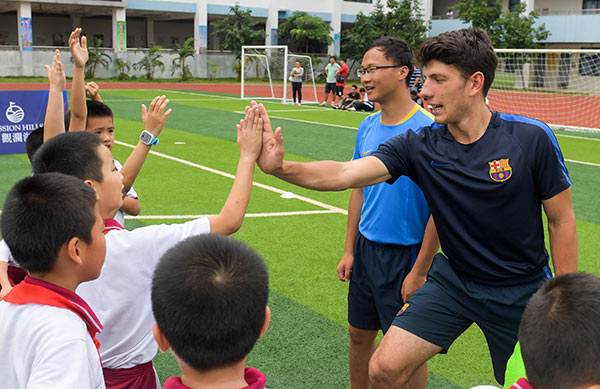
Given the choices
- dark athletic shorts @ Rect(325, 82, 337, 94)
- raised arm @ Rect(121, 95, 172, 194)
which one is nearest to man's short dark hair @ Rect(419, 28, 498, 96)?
raised arm @ Rect(121, 95, 172, 194)

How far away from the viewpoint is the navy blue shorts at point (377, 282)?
12.7 ft

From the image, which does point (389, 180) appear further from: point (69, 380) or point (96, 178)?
point (69, 380)

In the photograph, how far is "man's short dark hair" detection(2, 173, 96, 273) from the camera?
2.18 m

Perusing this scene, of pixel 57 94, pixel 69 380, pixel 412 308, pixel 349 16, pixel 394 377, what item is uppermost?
pixel 349 16

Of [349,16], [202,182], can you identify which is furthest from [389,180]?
[349,16]

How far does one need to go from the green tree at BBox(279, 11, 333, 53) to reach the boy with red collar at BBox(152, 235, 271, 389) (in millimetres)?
47086

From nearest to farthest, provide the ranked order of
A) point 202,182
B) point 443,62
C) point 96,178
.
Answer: point 96,178 → point 443,62 → point 202,182

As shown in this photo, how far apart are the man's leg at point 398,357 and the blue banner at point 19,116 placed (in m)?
9.52

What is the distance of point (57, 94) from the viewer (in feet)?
13.7

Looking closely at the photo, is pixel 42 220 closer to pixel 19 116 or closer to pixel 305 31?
pixel 19 116

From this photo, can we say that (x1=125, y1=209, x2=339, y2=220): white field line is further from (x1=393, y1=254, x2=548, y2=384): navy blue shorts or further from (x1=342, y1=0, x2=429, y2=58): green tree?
(x1=342, y1=0, x2=429, y2=58): green tree

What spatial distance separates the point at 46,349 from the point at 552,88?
2790cm

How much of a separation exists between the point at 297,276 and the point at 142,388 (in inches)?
140

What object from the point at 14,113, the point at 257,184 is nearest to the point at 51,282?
the point at 257,184
